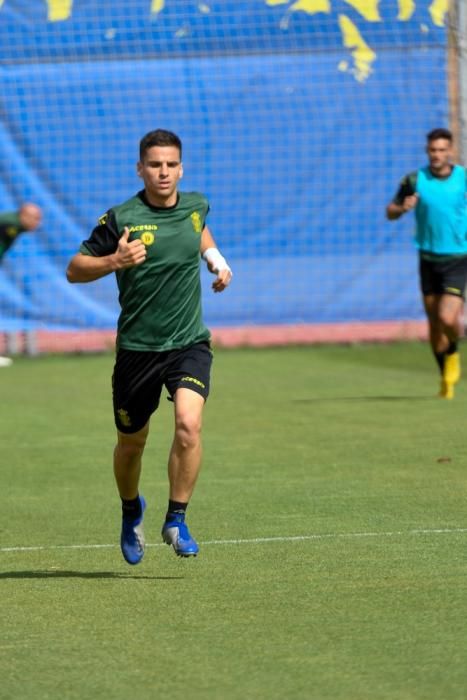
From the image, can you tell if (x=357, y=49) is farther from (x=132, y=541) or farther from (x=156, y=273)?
(x=132, y=541)

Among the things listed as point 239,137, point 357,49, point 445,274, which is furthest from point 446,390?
point 357,49

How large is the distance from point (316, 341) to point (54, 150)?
3.97m

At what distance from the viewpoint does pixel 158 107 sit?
1906 centimetres

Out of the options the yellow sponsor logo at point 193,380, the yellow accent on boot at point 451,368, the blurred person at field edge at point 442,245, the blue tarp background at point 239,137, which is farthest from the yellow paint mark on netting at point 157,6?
the yellow sponsor logo at point 193,380

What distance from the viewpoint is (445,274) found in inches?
569

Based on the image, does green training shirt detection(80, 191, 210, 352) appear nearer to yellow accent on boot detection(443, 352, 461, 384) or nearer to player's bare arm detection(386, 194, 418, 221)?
player's bare arm detection(386, 194, 418, 221)

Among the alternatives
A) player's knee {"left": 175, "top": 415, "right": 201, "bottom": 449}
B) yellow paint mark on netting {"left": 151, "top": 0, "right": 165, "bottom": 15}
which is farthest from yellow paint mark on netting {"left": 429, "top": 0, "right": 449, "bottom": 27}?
player's knee {"left": 175, "top": 415, "right": 201, "bottom": 449}

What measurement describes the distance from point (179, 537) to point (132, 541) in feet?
0.93

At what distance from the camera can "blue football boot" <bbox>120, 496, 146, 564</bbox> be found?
753 cm

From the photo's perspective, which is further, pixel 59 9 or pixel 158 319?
pixel 59 9

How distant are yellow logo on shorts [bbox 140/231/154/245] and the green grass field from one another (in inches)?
58.7

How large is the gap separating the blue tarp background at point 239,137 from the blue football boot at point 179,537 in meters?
11.9

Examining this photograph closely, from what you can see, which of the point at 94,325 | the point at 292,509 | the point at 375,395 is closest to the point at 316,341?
the point at 94,325

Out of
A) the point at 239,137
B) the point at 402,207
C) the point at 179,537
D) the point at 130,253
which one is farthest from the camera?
the point at 239,137
